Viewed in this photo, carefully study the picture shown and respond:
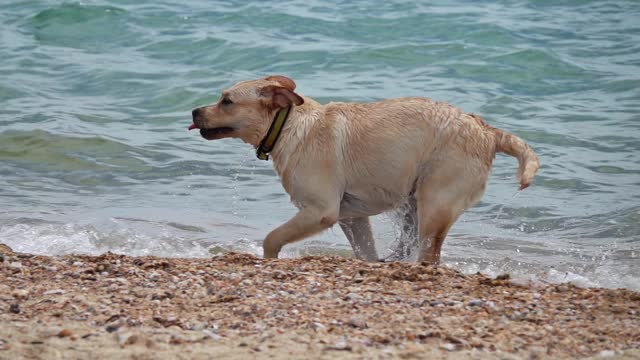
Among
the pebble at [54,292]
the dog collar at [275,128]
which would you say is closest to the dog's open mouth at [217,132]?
the dog collar at [275,128]

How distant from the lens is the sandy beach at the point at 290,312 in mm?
5125

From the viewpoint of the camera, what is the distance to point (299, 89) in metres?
15.0

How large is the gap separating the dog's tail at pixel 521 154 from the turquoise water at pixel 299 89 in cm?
114

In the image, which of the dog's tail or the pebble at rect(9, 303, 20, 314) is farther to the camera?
the dog's tail

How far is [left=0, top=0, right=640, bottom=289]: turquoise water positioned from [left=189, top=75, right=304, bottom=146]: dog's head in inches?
61.0

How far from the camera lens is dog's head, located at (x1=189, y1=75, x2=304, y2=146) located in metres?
7.69

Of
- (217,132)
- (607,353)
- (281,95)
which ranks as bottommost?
(607,353)

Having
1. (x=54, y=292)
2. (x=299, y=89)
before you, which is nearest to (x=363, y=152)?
(x=54, y=292)

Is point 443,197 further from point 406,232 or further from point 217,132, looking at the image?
point 217,132

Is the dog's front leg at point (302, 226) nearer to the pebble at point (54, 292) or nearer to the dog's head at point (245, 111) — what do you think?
the dog's head at point (245, 111)

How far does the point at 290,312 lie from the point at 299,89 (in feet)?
31.2

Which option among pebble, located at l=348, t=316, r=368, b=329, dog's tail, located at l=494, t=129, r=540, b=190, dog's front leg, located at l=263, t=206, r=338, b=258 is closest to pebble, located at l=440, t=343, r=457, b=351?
pebble, located at l=348, t=316, r=368, b=329

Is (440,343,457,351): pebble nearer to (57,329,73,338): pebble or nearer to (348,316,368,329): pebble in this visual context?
(348,316,368,329): pebble

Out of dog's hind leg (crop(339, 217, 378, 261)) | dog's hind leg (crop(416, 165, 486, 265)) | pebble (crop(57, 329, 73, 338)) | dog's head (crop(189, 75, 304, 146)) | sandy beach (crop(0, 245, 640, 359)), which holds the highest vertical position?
dog's head (crop(189, 75, 304, 146))
